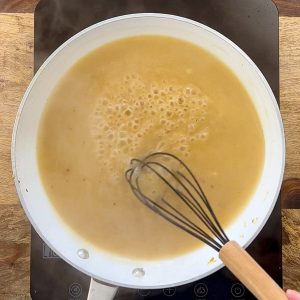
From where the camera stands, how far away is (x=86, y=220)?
77 cm

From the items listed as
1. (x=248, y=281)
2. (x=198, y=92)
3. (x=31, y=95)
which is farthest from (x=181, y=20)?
(x=248, y=281)

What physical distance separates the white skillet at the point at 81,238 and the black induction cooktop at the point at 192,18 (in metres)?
0.06

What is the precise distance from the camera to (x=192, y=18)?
2.71 feet

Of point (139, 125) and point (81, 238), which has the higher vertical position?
point (139, 125)

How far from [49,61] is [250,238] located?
13.6 inches

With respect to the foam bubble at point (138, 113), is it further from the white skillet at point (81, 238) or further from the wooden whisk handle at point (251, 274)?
the wooden whisk handle at point (251, 274)

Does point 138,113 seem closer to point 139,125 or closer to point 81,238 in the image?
point 139,125

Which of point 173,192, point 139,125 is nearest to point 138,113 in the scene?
point 139,125

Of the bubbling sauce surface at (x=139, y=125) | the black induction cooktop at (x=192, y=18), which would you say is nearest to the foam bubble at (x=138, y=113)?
the bubbling sauce surface at (x=139, y=125)

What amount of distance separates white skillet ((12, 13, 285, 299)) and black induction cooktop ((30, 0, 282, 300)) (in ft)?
0.20

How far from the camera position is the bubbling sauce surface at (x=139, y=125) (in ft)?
2.48

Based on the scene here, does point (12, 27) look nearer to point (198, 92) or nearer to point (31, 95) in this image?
point (31, 95)

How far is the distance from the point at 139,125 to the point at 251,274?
10.6 inches

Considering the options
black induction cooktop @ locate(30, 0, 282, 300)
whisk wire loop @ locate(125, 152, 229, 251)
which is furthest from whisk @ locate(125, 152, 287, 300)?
black induction cooktop @ locate(30, 0, 282, 300)
